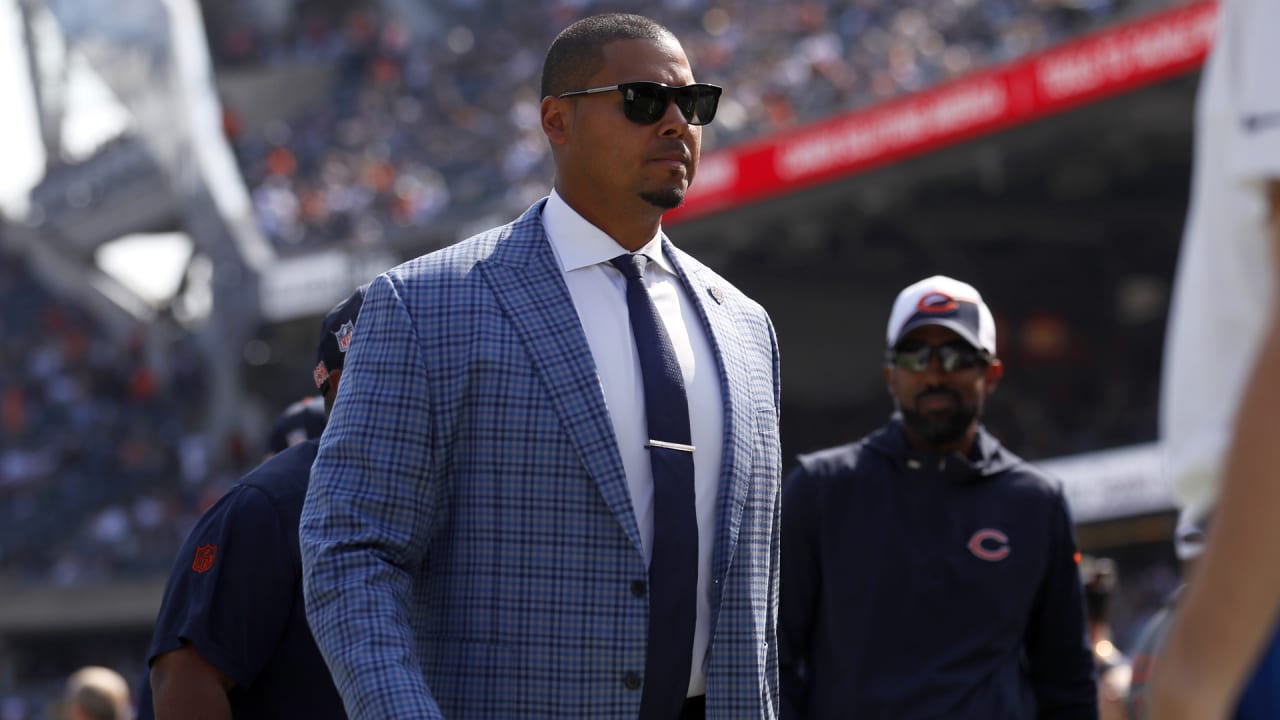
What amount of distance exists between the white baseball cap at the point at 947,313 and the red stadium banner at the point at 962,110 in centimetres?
1243

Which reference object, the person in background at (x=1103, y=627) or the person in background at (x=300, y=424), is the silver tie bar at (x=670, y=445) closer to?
the person in background at (x=300, y=424)

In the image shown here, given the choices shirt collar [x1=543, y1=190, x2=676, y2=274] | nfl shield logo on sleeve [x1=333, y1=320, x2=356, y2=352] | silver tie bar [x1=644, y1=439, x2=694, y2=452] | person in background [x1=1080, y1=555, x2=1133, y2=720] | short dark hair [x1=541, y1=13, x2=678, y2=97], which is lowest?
person in background [x1=1080, y1=555, x2=1133, y2=720]

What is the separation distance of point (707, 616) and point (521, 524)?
0.35 m

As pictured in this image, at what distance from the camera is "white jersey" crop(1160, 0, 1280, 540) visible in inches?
55.8

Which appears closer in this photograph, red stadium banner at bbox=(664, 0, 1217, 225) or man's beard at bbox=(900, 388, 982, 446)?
man's beard at bbox=(900, 388, 982, 446)

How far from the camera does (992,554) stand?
4191 mm

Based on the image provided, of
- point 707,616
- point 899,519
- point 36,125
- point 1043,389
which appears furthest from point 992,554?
point 36,125

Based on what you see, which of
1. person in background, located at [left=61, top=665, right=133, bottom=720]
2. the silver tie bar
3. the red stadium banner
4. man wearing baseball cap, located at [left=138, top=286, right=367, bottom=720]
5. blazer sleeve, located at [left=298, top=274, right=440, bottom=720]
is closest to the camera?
blazer sleeve, located at [left=298, top=274, right=440, bottom=720]

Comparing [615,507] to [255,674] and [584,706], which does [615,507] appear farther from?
[255,674]

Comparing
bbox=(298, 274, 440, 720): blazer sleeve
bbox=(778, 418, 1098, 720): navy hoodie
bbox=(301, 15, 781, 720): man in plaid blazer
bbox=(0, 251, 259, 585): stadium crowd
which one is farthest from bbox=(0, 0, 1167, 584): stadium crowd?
bbox=(298, 274, 440, 720): blazer sleeve

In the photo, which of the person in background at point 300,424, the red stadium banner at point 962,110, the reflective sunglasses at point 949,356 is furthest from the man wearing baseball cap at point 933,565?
the red stadium banner at point 962,110

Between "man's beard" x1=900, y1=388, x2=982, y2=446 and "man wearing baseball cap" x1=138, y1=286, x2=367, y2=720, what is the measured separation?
166cm

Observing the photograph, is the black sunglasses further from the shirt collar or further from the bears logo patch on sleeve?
the bears logo patch on sleeve

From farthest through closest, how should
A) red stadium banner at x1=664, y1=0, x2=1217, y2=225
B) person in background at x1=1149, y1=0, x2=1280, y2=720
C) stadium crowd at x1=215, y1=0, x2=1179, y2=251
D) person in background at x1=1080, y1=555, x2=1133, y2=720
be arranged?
stadium crowd at x1=215, y1=0, x2=1179, y2=251 → red stadium banner at x1=664, y1=0, x2=1217, y2=225 → person in background at x1=1080, y1=555, x2=1133, y2=720 → person in background at x1=1149, y1=0, x2=1280, y2=720
